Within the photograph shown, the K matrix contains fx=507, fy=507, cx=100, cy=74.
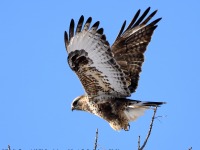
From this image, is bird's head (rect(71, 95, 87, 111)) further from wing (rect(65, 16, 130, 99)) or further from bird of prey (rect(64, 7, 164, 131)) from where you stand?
wing (rect(65, 16, 130, 99))

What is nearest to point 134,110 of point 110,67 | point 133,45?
point 110,67

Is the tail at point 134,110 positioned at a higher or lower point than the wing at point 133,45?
lower

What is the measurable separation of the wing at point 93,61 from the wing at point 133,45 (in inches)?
24.3

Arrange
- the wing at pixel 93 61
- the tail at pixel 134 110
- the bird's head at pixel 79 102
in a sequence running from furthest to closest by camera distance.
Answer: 1. the bird's head at pixel 79 102
2. the tail at pixel 134 110
3. the wing at pixel 93 61

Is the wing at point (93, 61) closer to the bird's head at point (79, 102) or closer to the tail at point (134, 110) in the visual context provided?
the tail at point (134, 110)

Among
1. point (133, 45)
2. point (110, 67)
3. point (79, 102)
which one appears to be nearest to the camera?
point (110, 67)

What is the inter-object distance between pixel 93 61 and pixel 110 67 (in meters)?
0.21

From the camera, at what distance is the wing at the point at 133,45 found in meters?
7.03

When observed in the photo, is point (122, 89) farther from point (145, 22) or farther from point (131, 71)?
point (145, 22)

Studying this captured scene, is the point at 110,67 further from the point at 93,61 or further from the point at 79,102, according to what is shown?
the point at 79,102

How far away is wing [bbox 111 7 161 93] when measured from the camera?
23.1ft

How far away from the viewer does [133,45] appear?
7.23 m

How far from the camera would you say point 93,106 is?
6.64 m

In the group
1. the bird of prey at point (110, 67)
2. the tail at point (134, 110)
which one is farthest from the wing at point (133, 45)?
the tail at point (134, 110)
